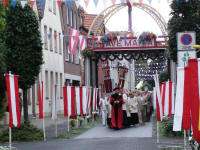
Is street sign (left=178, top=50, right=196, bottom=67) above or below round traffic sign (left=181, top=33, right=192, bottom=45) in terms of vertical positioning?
below

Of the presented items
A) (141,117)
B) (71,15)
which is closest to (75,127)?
(141,117)

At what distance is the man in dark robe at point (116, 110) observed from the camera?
28828 mm

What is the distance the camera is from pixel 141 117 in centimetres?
3216

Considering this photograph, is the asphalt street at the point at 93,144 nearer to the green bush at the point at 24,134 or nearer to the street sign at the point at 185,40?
the green bush at the point at 24,134

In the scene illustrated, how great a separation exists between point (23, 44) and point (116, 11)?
1896 centimetres

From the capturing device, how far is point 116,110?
95.5 feet

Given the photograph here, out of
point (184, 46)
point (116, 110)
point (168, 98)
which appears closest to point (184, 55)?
point (184, 46)

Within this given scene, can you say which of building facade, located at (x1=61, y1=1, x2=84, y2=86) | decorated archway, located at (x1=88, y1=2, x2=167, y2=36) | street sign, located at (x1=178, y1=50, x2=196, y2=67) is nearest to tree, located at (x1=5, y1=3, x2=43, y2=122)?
street sign, located at (x1=178, y1=50, x2=196, y2=67)

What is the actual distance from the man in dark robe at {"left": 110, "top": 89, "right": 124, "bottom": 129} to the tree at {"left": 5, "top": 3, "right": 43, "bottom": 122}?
6805 millimetres

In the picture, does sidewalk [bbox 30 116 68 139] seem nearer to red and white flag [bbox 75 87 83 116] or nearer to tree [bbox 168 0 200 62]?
red and white flag [bbox 75 87 83 116]

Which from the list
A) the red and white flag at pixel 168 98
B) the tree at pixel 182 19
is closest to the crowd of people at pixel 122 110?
the tree at pixel 182 19

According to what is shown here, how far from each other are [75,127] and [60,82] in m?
24.7

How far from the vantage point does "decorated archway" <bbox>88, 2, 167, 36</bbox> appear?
3974 centimetres

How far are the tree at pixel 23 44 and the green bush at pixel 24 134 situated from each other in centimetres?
44
